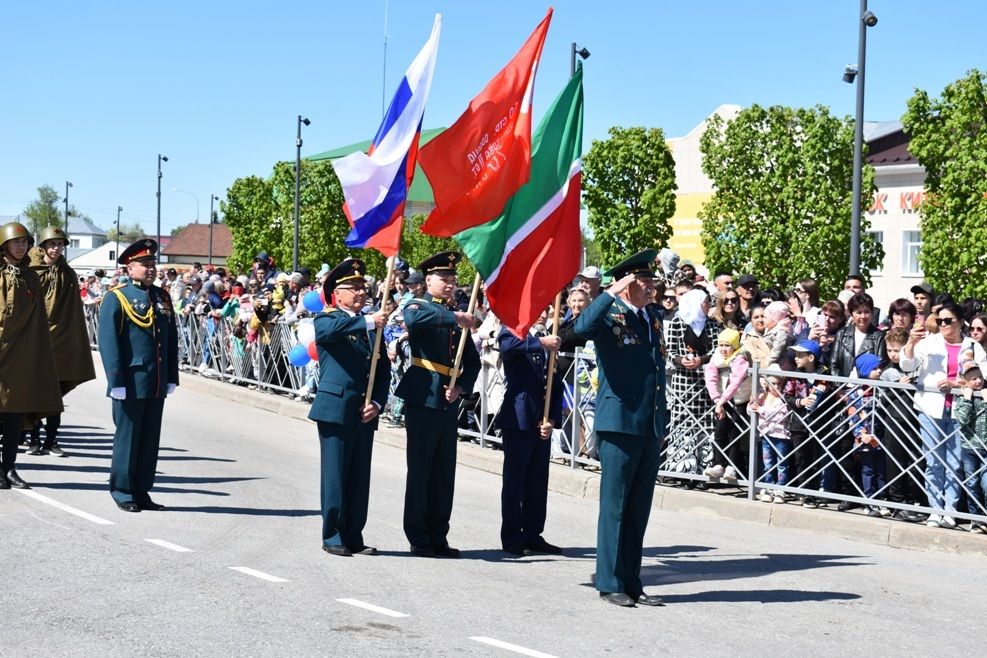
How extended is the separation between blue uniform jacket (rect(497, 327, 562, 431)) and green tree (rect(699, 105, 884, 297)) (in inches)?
1057

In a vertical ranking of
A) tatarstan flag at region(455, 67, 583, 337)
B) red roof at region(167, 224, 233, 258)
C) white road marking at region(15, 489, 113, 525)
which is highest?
red roof at region(167, 224, 233, 258)

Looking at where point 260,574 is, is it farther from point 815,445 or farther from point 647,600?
point 815,445

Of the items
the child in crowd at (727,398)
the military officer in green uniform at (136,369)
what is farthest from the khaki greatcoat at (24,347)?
the child in crowd at (727,398)

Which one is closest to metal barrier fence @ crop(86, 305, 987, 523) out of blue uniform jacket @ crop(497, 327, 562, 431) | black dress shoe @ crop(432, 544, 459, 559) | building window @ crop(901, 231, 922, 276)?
blue uniform jacket @ crop(497, 327, 562, 431)

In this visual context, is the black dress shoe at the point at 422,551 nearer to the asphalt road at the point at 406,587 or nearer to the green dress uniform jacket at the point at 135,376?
the asphalt road at the point at 406,587

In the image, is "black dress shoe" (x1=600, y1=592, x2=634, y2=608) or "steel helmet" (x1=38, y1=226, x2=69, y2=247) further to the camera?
"steel helmet" (x1=38, y1=226, x2=69, y2=247)

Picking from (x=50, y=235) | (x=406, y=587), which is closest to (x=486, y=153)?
(x=406, y=587)

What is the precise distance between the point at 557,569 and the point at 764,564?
1.52 meters

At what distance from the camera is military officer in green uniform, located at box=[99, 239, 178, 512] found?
9938 millimetres

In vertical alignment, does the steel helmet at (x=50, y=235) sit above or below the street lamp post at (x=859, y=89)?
below

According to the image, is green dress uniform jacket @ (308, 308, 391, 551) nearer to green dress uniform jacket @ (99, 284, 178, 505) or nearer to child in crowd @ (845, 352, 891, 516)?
green dress uniform jacket @ (99, 284, 178, 505)

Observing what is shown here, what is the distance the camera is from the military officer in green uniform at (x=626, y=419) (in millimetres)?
7652

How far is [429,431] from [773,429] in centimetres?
373

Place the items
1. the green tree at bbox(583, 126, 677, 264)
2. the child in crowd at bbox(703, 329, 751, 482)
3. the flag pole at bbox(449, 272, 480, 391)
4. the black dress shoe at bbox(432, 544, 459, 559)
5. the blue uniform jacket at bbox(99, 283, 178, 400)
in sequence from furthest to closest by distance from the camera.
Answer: the green tree at bbox(583, 126, 677, 264), the child in crowd at bbox(703, 329, 751, 482), the blue uniform jacket at bbox(99, 283, 178, 400), the black dress shoe at bbox(432, 544, 459, 559), the flag pole at bbox(449, 272, 480, 391)
